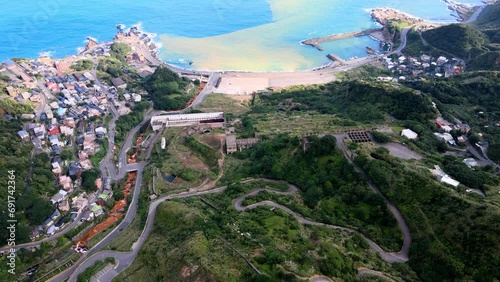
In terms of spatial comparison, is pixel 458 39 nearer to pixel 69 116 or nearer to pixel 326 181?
pixel 326 181

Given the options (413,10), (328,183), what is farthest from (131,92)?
(413,10)

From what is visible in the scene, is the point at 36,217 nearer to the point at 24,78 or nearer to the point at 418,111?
the point at 24,78

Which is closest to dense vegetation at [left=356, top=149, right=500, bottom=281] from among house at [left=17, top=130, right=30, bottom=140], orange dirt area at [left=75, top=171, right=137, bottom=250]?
orange dirt area at [left=75, top=171, right=137, bottom=250]

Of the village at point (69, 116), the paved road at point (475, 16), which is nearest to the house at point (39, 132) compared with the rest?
the village at point (69, 116)

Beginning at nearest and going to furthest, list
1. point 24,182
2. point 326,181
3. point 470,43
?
point 326,181 → point 24,182 → point 470,43

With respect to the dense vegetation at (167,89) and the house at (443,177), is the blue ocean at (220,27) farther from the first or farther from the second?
the house at (443,177)

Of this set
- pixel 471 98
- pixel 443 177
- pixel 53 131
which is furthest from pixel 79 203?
pixel 471 98
